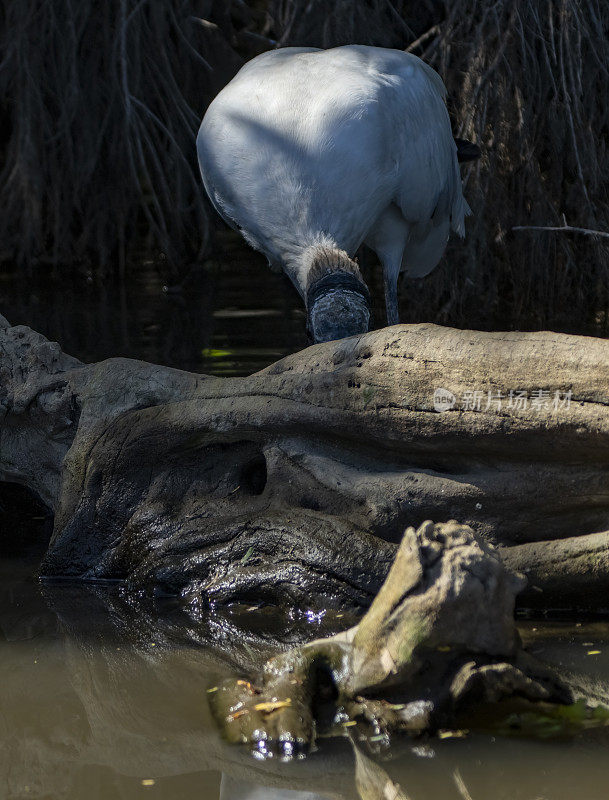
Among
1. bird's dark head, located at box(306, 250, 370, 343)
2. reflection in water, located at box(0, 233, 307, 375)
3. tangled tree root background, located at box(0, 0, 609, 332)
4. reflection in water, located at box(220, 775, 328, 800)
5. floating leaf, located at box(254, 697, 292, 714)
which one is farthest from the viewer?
reflection in water, located at box(0, 233, 307, 375)

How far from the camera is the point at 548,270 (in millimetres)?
6227

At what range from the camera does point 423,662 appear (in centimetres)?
256

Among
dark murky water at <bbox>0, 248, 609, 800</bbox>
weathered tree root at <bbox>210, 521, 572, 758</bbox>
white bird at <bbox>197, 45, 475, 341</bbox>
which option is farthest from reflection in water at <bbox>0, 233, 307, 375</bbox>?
weathered tree root at <bbox>210, 521, 572, 758</bbox>

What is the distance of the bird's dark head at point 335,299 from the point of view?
4.01 m

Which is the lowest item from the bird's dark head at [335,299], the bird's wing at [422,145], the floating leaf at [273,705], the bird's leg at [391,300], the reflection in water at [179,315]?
the reflection in water at [179,315]

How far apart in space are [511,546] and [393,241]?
2.52 meters

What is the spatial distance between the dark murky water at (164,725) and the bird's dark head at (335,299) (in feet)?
3.84

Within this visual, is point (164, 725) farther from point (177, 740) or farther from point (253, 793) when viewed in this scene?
point (253, 793)

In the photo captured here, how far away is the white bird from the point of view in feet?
15.6

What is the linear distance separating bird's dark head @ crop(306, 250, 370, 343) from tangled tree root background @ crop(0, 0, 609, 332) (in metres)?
1.68

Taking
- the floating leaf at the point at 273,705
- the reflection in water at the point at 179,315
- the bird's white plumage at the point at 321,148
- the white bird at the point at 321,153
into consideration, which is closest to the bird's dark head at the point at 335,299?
the white bird at the point at 321,153

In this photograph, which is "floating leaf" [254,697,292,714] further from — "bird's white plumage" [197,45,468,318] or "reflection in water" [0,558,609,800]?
"bird's white plumage" [197,45,468,318]

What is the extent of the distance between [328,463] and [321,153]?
70.0 inches

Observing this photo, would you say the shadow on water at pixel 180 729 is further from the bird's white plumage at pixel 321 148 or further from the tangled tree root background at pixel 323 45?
the tangled tree root background at pixel 323 45
